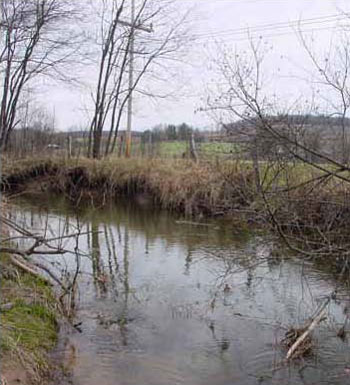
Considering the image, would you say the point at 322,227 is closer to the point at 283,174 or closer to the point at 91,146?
the point at 283,174

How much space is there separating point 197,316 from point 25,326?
175 centimetres

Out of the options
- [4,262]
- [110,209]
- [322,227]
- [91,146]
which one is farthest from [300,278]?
[91,146]

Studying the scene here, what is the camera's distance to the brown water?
4695 millimetres

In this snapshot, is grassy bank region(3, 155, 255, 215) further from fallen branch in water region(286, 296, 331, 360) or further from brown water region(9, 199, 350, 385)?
fallen branch in water region(286, 296, 331, 360)

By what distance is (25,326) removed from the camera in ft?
16.2

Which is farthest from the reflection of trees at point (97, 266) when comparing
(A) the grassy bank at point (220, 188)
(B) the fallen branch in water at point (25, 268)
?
(A) the grassy bank at point (220, 188)

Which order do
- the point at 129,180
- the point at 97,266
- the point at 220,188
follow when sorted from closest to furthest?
1. the point at 97,266
2. the point at 220,188
3. the point at 129,180

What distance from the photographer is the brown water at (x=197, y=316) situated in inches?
185

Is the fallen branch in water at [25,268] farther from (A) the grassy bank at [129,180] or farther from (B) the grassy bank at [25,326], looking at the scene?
(A) the grassy bank at [129,180]

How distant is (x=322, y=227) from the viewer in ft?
19.6

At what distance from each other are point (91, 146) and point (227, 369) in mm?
15926

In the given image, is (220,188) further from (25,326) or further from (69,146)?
(69,146)

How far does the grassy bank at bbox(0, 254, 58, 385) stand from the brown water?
19cm

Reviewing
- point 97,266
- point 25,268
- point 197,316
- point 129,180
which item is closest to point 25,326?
point 25,268
